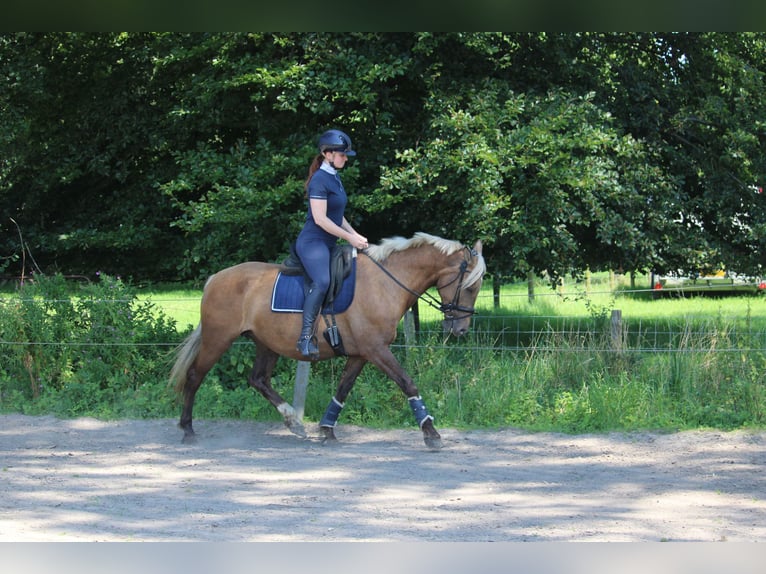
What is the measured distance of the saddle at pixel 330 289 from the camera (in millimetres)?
7895

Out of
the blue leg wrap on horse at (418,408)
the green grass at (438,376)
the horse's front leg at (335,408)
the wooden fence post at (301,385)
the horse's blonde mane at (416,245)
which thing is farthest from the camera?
the wooden fence post at (301,385)

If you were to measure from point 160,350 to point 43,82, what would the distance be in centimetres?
428

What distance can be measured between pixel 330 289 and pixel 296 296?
33 cm

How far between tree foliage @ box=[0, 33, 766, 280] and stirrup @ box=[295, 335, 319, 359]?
7.99ft

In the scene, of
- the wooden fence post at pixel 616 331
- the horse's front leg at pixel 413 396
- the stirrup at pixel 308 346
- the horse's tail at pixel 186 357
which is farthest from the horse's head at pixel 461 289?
the wooden fence post at pixel 616 331

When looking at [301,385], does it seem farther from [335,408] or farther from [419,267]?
[419,267]

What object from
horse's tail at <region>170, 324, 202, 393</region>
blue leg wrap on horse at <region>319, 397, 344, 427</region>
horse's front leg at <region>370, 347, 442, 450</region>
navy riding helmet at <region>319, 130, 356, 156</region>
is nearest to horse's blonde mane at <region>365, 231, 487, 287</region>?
horse's front leg at <region>370, 347, 442, 450</region>

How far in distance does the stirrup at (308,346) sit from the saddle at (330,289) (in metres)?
0.15

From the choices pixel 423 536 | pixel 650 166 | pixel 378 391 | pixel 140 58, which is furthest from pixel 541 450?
pixel 140 58

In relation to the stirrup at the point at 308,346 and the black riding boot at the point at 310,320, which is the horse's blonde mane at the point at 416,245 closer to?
the black riding boot at the point at 310,320

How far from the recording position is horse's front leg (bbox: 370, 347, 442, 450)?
7883mm

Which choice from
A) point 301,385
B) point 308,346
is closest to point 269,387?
point 301,385

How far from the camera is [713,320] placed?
10.3 metres
